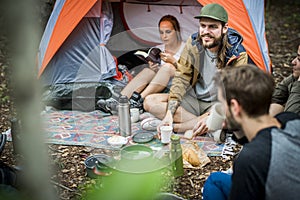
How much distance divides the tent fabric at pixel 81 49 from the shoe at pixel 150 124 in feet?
2.24

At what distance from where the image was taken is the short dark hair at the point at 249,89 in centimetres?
129

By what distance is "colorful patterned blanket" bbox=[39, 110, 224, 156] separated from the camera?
9.07 feet

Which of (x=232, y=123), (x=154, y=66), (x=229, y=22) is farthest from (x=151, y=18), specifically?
(x=232, y=123)

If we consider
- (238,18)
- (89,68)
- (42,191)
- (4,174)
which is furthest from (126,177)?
(89,68)

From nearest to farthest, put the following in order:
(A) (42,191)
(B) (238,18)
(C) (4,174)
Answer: (A) (42,191)
(C) (4,174)
(B) (238,18)

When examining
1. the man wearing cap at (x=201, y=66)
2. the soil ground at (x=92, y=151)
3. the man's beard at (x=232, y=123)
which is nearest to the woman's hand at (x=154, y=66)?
the man wearing cap at (x=201, y=66)

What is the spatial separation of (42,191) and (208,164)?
2168mm

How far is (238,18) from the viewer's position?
318 cm

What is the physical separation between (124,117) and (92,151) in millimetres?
314

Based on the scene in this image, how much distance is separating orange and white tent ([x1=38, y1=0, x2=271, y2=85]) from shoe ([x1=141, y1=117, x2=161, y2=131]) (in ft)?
2.24

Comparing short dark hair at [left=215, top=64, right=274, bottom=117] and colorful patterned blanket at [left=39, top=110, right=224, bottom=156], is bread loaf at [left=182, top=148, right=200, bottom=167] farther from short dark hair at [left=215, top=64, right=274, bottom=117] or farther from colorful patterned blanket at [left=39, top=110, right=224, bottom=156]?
short dark hair at [left=215, top=64, right=274, bottom=117]

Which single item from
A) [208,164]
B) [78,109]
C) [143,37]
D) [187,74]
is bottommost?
[208,164]

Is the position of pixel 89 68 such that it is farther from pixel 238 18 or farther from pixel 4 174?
pixel 4 174

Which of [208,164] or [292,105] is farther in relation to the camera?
[208,164]
